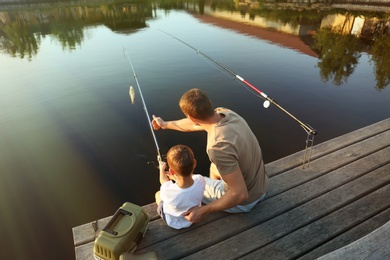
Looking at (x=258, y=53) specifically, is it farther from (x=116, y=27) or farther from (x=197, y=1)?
(x=197, y=1)

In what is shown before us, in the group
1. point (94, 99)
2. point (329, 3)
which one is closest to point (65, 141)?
point (94, 99)

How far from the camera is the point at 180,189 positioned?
96.5 inches

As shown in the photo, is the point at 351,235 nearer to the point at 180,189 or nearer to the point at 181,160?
the point at 180,189

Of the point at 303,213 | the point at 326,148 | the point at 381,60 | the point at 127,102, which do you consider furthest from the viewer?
the point at 381,60

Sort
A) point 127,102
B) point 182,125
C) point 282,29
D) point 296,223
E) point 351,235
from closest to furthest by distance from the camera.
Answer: point 351,235
point 296,223
point 182,125
point 127,102
point 282,29

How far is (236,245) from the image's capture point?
2.54 meters

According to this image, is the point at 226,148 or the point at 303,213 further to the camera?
the point at 303,213

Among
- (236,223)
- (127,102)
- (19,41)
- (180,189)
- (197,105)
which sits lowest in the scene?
(127,102)

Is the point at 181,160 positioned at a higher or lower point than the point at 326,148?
higher

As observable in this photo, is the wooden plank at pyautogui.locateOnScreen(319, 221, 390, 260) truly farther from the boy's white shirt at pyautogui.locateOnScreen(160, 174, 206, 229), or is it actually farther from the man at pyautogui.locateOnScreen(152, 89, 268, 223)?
the boy's white shirt at pyautogui.locateOnScreen(160, 174, 206, 229)

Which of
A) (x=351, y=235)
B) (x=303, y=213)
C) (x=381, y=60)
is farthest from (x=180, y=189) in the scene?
(x=381, y=60)

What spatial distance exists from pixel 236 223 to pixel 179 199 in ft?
2.48

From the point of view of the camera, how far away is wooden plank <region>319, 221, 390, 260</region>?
5.83 ft

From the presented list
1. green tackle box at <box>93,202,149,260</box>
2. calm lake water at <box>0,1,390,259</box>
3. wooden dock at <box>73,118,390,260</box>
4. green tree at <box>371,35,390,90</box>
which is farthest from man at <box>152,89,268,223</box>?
green tree at <box>371,35,390,90</box>
